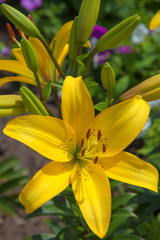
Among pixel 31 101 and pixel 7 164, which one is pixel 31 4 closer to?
pixel 7 164

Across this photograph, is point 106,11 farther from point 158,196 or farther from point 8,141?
point 158,196

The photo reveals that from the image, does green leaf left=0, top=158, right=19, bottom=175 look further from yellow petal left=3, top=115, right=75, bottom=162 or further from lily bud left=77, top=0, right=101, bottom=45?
lily bud left=77, top=0, right=101, bottom=45

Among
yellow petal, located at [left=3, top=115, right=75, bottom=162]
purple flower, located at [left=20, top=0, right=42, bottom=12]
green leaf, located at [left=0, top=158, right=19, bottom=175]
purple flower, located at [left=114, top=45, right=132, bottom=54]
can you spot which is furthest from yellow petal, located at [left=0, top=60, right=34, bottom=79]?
purple flower, located at [left=20, top=0, right=42, bottom=12]

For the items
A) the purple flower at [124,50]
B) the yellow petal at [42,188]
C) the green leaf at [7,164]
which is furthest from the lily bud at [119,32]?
the purple flower at [124,50]

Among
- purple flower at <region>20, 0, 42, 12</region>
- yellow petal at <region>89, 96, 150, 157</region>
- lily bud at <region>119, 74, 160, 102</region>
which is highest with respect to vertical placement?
lily bud at <region>119, 74, 160, 102</region>

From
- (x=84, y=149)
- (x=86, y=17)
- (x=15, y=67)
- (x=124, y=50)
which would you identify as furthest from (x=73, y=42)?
(x=124, y=50)
